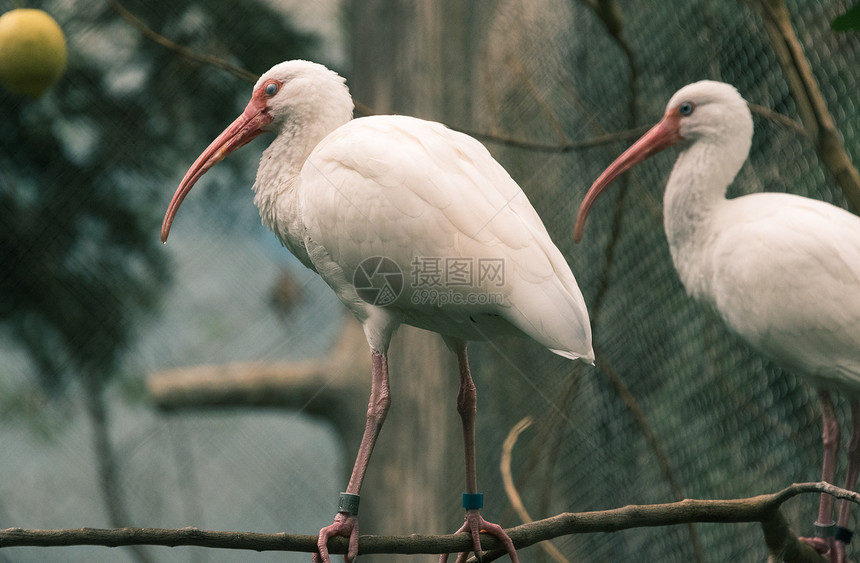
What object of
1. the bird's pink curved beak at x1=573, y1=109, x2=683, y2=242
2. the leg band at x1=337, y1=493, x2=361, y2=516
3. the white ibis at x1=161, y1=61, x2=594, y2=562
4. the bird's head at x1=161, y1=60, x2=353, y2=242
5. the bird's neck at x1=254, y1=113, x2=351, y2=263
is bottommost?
the leg band at x1=337, y1=493, x2=361, y2=516

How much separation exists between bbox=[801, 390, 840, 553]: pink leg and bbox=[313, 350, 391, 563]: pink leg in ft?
1.81

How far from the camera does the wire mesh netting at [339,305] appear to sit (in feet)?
4.18

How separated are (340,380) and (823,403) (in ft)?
2.54

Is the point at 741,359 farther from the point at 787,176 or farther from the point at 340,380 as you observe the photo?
the point at 340,380

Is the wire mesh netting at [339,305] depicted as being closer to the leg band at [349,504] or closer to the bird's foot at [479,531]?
the bird's foot at [479,531]

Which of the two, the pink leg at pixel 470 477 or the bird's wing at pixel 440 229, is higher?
the bird's wing at pixel 440 229

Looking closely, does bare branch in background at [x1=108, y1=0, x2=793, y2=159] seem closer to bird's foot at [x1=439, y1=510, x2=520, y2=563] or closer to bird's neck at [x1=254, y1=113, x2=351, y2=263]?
bird's neck at [x1=254, y1=113, x2=351, y2=263]

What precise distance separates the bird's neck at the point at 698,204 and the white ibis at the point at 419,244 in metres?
0.43

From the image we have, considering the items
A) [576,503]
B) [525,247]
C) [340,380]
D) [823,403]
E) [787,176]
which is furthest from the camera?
[340,380]

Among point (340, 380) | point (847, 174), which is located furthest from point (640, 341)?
point (340, 380)

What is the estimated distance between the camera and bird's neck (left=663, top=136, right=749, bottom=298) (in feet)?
3.72

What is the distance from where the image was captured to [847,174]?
3.55ft

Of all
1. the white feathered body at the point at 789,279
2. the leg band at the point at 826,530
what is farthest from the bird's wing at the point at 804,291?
the leg band at the point at 826,530

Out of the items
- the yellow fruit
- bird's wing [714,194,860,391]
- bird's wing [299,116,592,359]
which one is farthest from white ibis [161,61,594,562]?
bird's wing [714,194,860,391]
